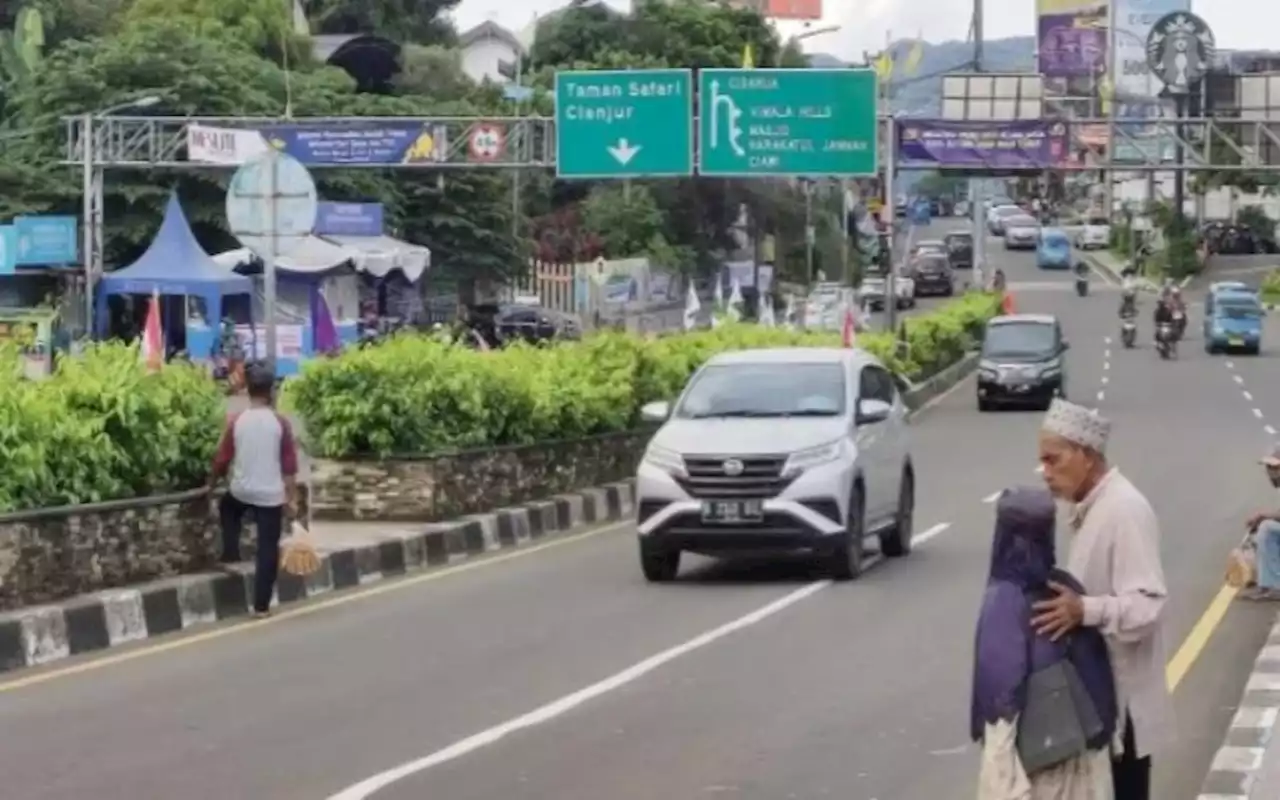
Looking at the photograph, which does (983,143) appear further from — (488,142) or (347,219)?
(347,219)

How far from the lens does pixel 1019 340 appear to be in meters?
47.0

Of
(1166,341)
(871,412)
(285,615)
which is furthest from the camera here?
(1166,341)

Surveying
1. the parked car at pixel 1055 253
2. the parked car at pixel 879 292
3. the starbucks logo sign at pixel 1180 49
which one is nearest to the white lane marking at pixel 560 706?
the parked car at pixel 879 292

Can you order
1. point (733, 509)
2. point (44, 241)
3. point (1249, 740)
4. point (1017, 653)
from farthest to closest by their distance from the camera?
point (44, 241) < point (733, 509) < point (1249, 740) < point (1017, 653)

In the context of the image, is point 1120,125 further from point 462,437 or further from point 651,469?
point 651,469

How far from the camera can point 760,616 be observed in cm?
1602

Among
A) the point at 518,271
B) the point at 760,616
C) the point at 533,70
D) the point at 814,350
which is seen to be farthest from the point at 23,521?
the point at 533,70

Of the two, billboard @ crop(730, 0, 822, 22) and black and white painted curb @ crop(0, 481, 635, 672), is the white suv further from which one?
billboard @ crop(730, 0, 822, 22)

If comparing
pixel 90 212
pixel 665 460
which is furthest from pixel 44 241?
pixel 665 460

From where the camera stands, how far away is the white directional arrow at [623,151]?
4412 centimetres

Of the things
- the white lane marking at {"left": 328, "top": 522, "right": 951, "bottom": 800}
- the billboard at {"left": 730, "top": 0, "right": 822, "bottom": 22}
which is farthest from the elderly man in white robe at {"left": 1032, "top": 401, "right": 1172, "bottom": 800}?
the billboard at {"left": 730, "top": 0, "right": 822, "bottom": 22}

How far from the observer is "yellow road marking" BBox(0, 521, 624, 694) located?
43.9ft

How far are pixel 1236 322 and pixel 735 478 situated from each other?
48.7 metres

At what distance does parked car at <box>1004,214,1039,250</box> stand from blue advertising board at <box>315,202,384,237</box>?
74123 mm
